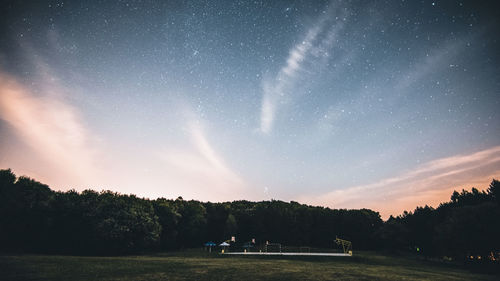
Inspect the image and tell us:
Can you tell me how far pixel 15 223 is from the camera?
197ft

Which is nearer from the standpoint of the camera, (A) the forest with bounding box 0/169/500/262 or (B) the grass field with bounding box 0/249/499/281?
(B) the grass field with bounding box 0/249/499/281

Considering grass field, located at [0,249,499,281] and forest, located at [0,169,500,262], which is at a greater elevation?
forest, located at [0,169,500,262]

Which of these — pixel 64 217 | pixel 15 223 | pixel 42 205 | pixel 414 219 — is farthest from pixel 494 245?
pixel 15 223

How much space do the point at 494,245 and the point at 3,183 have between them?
113 metres

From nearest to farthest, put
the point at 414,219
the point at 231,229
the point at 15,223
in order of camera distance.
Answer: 1. the point at 15,223
2. the point at 231,229
3. the point at 414,219

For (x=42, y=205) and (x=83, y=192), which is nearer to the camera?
(x=42, y=205)

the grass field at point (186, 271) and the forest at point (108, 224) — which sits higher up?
the forest at point (108, 224)

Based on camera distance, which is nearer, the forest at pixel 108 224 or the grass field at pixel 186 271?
the grass field at pixel 186 271

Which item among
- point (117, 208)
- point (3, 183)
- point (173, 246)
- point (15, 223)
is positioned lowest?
point (173, 246)

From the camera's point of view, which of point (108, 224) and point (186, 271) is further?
point (108, 224)

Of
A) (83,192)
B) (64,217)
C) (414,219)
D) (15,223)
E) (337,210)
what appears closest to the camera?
(15,223)

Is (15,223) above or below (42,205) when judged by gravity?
below

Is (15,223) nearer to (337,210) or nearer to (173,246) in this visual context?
(173,246)

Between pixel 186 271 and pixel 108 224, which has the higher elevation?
pixel 108 224
